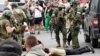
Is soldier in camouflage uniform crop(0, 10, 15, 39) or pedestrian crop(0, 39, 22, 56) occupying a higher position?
pedestrian crop(0, 39, 22, 56)

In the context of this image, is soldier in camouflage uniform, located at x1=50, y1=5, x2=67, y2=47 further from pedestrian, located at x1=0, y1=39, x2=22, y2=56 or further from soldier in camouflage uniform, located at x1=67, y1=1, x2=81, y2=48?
pedestrian, located at x1=0, y1=39, x2=22, y2=56

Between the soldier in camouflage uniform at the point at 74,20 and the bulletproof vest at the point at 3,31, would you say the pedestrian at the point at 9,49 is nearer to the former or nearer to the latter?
the bulletproof vest at the point at 3,31

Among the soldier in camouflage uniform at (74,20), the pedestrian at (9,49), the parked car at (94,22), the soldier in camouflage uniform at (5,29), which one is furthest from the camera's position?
the soldier in camouflage uniform at (74,20)

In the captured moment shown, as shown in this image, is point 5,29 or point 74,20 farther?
point 74,20

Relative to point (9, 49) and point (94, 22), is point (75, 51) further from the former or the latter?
point (9, 49)

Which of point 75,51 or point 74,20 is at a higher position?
point 74,20

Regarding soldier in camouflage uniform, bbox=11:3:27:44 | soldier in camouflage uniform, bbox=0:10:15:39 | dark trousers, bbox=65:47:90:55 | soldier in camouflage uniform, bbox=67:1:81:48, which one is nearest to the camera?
soldier in camouflage uniform, bbox=0:10:15:39

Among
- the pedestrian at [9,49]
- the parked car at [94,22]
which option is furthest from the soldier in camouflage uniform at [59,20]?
the pedestrian at [9,49]

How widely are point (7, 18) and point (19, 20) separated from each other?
2.02m

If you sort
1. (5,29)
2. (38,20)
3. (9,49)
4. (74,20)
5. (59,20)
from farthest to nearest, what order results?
(38,20)
(59,20)
(74,20)
(5,29)
(9,49)

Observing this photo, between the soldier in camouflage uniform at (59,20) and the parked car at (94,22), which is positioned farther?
the soldier in camouflage uniform at (59,20)

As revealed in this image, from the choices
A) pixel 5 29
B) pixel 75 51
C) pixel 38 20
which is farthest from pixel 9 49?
pixel 38 20

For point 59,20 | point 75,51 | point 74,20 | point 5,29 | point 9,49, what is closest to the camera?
point 9,49

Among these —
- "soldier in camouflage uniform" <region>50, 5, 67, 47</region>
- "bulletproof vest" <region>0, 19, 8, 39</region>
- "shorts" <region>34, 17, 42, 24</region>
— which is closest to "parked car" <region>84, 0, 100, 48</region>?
A: "soldier in camouflage uniform" <region>50, 5, 67, 47</region>
